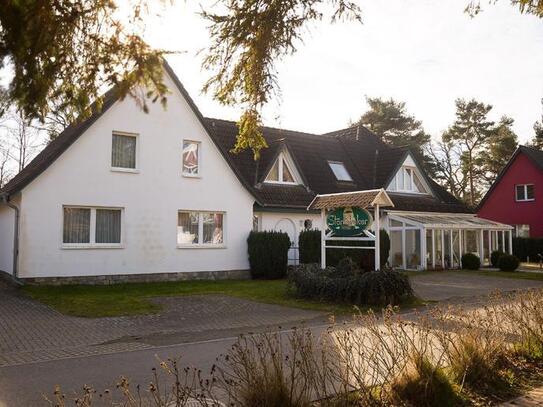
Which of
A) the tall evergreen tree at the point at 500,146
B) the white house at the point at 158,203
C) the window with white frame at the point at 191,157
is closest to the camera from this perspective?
the white house at the point at 158,203

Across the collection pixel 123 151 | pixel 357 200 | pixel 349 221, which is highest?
pixel 123 151

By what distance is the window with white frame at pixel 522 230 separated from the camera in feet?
125

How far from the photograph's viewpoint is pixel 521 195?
126ft

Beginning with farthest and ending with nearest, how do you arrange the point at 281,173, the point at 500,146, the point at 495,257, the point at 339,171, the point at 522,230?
1. the point at 500,146
2. the point at 522,230
3. the point at 339,171
4. the point at 495,257
5. the point at 281,173

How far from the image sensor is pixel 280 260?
856 inches

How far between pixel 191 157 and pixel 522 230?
27.6m

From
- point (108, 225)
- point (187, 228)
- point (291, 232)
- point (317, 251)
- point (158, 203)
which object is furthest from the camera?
point (291, 232)

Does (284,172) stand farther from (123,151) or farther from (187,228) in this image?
(123,151)

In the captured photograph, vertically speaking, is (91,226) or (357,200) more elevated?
(357,200)

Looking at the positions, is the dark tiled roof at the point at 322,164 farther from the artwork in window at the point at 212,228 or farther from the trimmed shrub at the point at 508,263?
the trimmed shrub at the point at 508,263

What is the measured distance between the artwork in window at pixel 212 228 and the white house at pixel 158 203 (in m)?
0.04

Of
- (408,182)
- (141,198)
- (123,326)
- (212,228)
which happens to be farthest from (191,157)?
(408,182)

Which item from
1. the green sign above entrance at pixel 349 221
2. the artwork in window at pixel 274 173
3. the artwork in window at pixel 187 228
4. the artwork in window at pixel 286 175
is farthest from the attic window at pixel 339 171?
the green sign above entrance at pixel 349 221

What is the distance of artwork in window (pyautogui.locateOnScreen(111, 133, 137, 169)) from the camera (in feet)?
64.3
